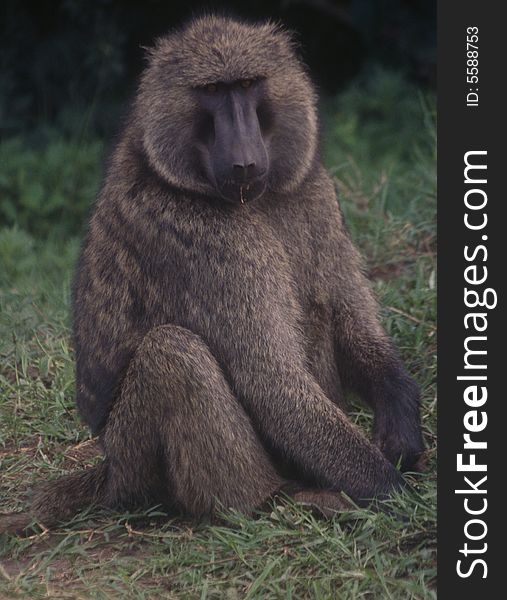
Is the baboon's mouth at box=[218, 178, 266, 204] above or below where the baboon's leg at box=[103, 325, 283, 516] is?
above

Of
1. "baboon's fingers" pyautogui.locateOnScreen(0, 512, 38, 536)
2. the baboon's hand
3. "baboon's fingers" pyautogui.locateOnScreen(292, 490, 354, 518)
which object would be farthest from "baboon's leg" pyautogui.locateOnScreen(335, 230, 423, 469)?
"baboon's fingers" pyautogui.locateOnScreen(0, 512, 38, 536)

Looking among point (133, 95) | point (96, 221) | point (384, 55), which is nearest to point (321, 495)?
point (96, 221)

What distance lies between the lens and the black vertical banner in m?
3.52

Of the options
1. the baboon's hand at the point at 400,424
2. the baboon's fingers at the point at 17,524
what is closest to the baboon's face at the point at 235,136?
the baboon's hand at the point at 400,424

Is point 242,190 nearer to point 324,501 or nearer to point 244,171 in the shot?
point 244,171

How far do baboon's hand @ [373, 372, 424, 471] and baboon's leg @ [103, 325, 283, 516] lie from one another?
17.6 inches

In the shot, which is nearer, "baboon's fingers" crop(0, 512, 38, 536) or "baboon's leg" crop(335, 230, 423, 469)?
"baboon's fingers" crop(0, 512, 38, 536)

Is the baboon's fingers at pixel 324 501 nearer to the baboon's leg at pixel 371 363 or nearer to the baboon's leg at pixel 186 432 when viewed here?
the baboon's leg at pixel 186 432

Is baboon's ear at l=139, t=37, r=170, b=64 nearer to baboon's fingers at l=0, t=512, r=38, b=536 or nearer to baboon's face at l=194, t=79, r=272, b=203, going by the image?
baboon's face at l=194, t=79, r=272, b=203

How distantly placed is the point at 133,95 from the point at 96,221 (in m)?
0.46

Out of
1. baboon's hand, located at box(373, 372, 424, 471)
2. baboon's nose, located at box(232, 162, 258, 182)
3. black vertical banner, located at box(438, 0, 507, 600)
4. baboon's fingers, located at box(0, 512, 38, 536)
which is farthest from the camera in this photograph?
baboon's hand, located at box(373, 372, 424, 471)

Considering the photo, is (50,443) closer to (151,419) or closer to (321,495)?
(151,419)

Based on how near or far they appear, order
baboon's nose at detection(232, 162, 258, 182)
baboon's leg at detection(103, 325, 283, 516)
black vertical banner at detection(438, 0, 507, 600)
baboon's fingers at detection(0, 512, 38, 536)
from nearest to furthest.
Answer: black vertical banner at detection(438, 0, 507, 600) → baboon's nose at detection(232, 162, 258, 182) → baboon's leg at detection(103, 325, 283, 516) → baboon's fingers at detection(0, 512, 38, 536)

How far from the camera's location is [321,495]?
13.2 ft
